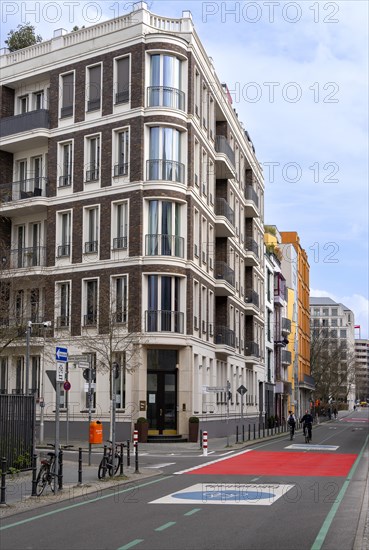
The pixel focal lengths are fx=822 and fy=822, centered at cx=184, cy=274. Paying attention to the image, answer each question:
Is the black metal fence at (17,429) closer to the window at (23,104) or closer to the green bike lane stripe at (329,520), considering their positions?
the green bike lane stripe at (329,520)

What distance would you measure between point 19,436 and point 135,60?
25549mm

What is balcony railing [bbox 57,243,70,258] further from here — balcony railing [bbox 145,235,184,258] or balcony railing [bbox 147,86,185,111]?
balcony railing [bbox 147,86,185,111]

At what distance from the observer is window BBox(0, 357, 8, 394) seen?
144 ft

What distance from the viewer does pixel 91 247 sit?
4203 cm

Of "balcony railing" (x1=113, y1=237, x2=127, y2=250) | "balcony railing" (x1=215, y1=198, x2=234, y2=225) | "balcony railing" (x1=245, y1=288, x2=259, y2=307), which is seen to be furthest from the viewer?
"balcony railing" (x1=245, y1=288, x2=259, y2=307)

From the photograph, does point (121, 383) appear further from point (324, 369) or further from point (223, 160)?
point (324, 369)

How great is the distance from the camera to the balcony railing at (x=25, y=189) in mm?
44628

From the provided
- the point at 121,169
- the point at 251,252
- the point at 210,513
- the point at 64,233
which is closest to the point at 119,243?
the point at 121,169

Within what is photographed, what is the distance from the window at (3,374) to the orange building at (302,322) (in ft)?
181

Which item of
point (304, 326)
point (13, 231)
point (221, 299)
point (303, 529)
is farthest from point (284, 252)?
point (303, 529)

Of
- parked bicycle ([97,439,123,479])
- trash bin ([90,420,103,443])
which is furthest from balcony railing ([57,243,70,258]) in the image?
parked bicycle ([97,439,123,479])

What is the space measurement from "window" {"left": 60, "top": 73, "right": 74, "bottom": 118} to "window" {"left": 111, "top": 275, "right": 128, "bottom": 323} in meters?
9.92

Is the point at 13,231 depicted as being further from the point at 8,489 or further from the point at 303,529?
the point at 303,529

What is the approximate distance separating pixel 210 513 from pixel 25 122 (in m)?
34.2
